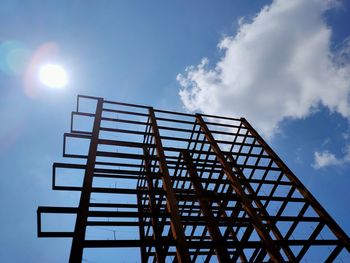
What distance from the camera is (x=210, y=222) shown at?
8148 millimetres

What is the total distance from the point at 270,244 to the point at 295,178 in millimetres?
4568

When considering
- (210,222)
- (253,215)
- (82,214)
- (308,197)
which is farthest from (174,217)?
(308,197)

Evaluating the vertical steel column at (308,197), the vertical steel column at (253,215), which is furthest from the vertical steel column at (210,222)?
the vertical steel column at (308,197)

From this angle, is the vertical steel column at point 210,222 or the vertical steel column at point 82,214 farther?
the vertical steel column at point 210,222

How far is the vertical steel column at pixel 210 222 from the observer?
6.90 metres

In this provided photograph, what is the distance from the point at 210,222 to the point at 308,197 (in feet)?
14.8

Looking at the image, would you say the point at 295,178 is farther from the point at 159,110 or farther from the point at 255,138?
the point at 159,110

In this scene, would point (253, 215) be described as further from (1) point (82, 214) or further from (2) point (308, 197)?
(1) point (82, 214)

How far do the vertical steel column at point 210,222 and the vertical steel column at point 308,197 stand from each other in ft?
12.3

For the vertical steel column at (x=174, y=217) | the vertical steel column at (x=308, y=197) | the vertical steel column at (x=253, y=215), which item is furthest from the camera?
the vertical steel column at (x=308, y=197)

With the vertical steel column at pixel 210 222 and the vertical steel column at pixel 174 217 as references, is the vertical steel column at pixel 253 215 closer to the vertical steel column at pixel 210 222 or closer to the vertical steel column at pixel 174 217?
the vertical steel column at pixel 210 222

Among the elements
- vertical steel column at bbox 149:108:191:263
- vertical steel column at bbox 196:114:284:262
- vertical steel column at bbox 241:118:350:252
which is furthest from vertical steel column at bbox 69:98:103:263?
vertical steel column at bbox 241:118:350:252

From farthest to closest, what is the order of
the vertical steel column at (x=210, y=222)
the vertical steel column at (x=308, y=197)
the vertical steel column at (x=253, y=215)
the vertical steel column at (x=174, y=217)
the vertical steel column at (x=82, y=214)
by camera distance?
the vertical steel column at (x=308, y=197) < the vertical steel column at (x=253, y=215) < the vertical steel column at (x=210, y=222) < the vertical steel column at (x=174, y=217) < the vertical steel column at (x=82, y=214)

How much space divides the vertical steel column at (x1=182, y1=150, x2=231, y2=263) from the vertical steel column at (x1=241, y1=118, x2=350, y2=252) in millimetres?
3744
